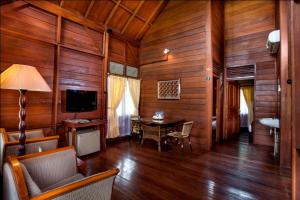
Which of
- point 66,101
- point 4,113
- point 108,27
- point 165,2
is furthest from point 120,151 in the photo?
point 165,2

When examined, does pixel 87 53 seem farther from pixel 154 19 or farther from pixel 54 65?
pixel 154 19

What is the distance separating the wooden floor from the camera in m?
2.09

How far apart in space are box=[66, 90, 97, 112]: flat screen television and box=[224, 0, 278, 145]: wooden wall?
429cm

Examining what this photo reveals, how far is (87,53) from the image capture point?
13.5ft

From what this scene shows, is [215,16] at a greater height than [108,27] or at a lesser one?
greater

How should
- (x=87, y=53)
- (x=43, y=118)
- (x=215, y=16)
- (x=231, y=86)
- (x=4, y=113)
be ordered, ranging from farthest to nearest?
Result: (x=231, y=86), (x=215, y=16), (x=87, y=53), (x=43, y=118), (x=4, y=113)

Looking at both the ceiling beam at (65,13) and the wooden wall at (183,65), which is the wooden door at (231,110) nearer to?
the wooden wall at (183,65)

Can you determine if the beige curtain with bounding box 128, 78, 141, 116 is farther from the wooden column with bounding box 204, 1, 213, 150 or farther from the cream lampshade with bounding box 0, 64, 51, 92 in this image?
the cream lampshade with bounding box 0, 64, 51, 92

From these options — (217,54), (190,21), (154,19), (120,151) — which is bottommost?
(120,151)

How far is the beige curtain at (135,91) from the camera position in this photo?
5130mm

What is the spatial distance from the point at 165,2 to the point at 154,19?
582 mm

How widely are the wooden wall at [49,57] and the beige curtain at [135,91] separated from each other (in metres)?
1.00

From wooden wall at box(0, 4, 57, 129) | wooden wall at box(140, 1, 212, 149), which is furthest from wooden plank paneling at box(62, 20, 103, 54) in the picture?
wooden wall at box(140, 1, 212, 149)

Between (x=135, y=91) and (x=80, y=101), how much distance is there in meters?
1.90
